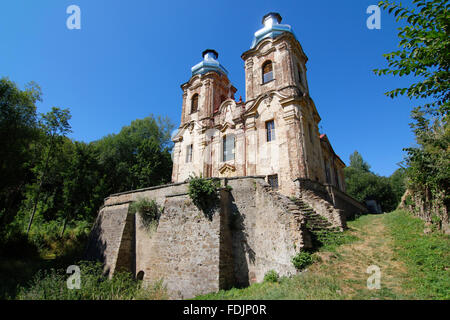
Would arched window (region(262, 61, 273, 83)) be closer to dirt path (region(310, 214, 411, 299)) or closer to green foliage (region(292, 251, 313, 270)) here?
dirt path (region(310, 214, 411, 299))

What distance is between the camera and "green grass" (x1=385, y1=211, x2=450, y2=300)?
5.53m

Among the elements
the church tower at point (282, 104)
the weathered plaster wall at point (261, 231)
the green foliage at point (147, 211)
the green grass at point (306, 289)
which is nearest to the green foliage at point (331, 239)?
the weathered plaster wall at point (261, 231)

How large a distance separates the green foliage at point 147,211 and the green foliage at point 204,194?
3.52m

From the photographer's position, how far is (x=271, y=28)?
19516mm

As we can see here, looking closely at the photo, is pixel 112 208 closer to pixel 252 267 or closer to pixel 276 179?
pixel 252 267

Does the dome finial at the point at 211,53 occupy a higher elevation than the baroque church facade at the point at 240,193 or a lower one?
higher

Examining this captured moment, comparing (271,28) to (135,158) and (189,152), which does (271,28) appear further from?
(135,158)

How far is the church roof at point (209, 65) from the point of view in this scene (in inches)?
946

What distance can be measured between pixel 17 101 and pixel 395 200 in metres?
44.4

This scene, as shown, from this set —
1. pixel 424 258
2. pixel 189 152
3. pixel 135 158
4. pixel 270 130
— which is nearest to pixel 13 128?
pixel 189 152

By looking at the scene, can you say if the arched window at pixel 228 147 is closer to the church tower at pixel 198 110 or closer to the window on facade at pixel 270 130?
the church tower at pixel 198 110

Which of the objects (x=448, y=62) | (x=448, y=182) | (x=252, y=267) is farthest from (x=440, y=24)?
(x=252, y=267)

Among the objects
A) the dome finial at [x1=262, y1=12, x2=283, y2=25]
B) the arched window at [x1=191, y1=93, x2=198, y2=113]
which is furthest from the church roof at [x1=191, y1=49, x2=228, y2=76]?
the dome finial at [x1=262, y1=12, x2=283, y2=25]

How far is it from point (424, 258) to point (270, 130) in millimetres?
11833
